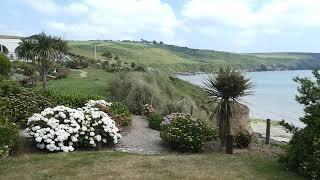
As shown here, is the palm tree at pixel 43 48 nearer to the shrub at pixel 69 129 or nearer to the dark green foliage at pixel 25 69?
the dark green foliage at pixel 25 69

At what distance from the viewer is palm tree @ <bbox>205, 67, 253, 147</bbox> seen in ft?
50.9

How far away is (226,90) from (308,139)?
600 cm

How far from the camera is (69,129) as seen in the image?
13570 mm

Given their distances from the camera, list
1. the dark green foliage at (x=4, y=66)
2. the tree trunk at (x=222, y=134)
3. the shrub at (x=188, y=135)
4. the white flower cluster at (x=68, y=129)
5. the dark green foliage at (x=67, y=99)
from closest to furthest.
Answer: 1. the white flower cluster at (x=68, y=129)
2. the shrub at (x=188, y=135)
3. the tree trunk at (x=222, y=134)
4. the dark green foliage at (x=67, y=99)
5. the dark green foliage at (x=4, y=66)

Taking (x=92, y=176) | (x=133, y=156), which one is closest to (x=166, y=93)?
(x=133, y=156)

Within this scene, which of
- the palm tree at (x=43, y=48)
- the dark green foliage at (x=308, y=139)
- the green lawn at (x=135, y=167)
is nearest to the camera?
the dark green foliage at (x=308, y=139)

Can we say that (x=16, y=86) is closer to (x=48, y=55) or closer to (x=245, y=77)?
(x=245, y=77)

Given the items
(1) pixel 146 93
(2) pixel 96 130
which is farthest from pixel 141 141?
(1) pixel 146 93

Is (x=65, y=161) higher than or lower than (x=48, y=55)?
lower

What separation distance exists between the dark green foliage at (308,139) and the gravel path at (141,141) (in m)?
4.69

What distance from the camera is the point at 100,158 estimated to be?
1137 centimetres

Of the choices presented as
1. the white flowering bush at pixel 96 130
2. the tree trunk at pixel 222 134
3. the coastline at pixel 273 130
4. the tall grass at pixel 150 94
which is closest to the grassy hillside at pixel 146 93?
the tall grass at pixel 150 94

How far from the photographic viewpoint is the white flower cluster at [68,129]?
1312 cm

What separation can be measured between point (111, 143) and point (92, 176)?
5104 mm
